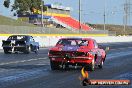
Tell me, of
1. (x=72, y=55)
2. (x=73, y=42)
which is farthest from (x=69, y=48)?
(x=73, y=42)

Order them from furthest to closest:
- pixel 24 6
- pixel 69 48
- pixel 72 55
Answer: pixel 24 6, pixel 69 48, pixel 72 55

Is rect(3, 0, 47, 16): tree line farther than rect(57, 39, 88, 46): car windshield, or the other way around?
rect(3, 0, 47, 16): tree line

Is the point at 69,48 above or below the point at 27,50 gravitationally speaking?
above

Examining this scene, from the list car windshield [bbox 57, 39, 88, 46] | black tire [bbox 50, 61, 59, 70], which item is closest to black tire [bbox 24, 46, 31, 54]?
car windshield [bbox 57, 39, 88, 46]

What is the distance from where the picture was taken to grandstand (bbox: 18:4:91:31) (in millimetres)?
107650

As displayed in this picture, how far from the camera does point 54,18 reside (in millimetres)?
114500

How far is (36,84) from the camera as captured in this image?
13.7 meters

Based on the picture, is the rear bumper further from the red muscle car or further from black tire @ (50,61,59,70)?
black tire @ (50,61,59,70)

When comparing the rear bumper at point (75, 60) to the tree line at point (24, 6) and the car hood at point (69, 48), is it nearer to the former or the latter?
the car hood at point (69, 48)

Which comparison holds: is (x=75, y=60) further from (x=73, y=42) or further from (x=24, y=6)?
(x=24, y=6)

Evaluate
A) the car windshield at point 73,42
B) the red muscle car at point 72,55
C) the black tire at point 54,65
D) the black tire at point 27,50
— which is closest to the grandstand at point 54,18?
the black tire at point 27,50

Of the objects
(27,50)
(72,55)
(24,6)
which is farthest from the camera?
(24,6)

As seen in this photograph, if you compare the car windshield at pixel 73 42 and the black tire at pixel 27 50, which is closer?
the car windshield at pixel 73 42

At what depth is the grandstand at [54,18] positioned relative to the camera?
107650 mm
